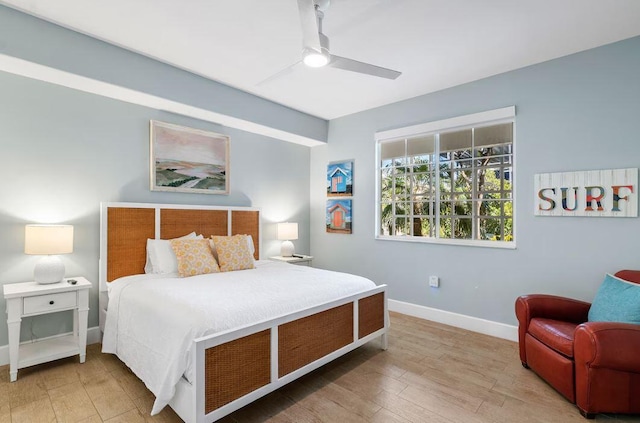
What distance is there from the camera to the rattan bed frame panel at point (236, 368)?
1.77 m

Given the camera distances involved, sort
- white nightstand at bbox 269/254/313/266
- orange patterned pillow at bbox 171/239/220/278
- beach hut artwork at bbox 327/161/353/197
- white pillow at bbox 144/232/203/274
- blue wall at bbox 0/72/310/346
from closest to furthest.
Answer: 1. blue wall at bbox 0/72/310/346
2. orange patterned pillow at bbox 171/239/220/278
3. white pillow at bbox 144/232/203/274
4. white nightstand at bbox 269/254/313/266
5. beach hut artwork at bbox 327/161/353/197

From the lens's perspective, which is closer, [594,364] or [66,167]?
[594,364]

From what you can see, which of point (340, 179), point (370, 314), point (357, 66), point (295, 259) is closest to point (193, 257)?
point (295, 259)

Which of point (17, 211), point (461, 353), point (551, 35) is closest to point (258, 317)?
point (461, 353)

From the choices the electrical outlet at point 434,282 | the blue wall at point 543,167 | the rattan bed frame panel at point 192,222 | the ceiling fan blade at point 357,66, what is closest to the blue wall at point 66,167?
the rattan bed frame panel at point 192,222

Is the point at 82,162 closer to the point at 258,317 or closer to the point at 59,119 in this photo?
the point at 59,119

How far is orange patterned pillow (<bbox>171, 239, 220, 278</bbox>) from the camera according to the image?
308 centimetres

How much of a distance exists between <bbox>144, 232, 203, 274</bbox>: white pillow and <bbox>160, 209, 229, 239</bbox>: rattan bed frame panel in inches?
8.2

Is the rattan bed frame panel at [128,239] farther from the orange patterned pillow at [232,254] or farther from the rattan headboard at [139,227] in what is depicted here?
the orange patterned pillow at [232,254]

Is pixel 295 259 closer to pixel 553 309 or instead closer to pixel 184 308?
pixel 184 308

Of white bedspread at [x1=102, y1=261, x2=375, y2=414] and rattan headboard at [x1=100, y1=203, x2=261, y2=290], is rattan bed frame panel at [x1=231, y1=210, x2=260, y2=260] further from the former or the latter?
white bedspread at [x1=102, y1=261, x2=375, y2=414]

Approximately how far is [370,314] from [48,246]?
2806mm

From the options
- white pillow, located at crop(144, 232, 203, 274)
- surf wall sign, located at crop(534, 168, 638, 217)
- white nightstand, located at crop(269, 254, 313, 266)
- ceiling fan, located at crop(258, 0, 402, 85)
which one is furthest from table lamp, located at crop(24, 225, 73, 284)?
surf wall sign, located at crop(534, 168, 638, 217)

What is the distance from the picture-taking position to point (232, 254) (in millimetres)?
3428
